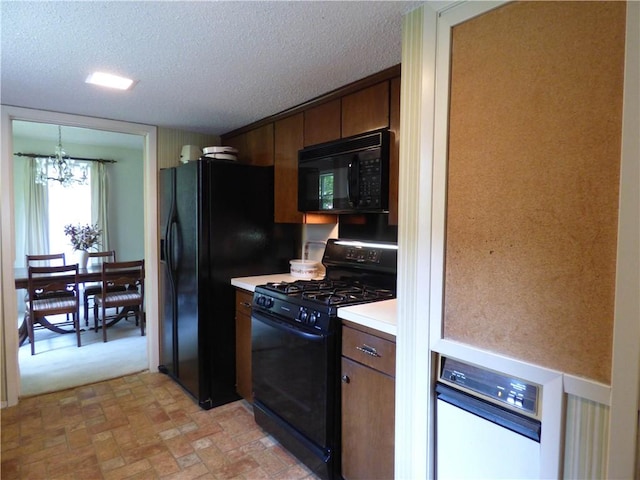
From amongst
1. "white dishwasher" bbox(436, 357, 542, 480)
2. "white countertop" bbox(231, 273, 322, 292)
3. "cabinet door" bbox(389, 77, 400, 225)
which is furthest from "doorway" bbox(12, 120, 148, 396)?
"white dishwasher" bbox(436, 357, 542, 480)

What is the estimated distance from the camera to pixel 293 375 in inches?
83.2

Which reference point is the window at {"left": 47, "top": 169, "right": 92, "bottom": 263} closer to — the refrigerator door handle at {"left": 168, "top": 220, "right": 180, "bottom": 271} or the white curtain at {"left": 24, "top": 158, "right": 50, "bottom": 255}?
the white curtain at {"left": 24, "top": 158, "right": 50, "bottom": 255}

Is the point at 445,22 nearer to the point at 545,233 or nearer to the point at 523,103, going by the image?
the point at 523,103

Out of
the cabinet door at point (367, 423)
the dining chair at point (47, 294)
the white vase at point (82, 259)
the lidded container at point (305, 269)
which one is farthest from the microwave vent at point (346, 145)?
the white vase at point (82, 259)

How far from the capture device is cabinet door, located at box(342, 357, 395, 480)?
65.5 inches

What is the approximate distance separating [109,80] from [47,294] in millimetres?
3090

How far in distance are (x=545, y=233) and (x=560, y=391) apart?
0.45m

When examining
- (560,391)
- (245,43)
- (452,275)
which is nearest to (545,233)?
(452,275)

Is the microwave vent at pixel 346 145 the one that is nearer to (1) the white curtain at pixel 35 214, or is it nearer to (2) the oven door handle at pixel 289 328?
(2) the oven door handle at pixel 289 328

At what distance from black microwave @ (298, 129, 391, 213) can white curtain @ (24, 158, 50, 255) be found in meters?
4.22

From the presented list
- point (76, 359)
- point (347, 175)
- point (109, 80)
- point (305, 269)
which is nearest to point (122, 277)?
point (76, 359)

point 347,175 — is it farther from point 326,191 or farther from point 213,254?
point 213,254

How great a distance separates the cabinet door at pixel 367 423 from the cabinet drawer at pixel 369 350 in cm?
3

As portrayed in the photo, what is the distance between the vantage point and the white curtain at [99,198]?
5320 mm
